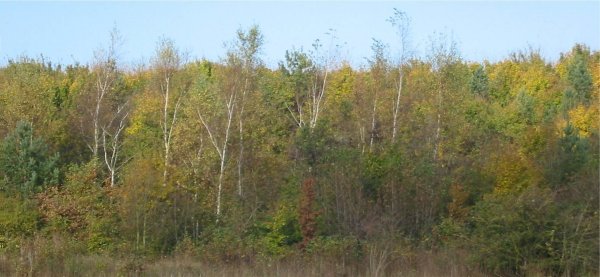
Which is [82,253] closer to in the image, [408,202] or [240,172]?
[408,202]

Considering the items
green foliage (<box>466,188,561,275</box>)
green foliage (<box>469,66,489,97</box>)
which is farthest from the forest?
green foliage (<box>469,66,489,97</box>)

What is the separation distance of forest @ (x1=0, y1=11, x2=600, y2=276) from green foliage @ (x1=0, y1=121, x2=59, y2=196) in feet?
0.25

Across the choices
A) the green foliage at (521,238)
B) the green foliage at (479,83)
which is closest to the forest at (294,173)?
the green foliage at (521,238)

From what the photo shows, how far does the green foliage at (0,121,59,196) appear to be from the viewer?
2942cm

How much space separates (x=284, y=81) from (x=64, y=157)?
11736mm

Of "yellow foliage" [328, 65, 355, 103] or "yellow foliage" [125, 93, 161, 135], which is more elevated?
"yellow foliage" [328, 65, 355, 103]

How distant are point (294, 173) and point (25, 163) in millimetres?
11146

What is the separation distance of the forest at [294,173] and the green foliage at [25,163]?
0.08m

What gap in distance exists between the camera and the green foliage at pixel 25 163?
29422mm

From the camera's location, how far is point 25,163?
29.9 meters

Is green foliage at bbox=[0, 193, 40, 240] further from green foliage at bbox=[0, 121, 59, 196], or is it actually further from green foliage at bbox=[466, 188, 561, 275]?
green foliage at bbox=[466, 188, 561, 275]

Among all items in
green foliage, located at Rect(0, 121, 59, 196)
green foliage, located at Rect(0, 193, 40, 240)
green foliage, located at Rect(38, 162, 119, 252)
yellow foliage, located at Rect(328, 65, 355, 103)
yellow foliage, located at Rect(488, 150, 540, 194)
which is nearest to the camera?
green foliage, located at Rect(38, 162, 119, 252)

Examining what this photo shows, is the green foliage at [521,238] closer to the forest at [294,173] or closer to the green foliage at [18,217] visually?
the forest at [294,173]

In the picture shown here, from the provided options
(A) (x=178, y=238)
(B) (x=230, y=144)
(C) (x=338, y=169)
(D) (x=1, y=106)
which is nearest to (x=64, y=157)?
(D) (x=1, y=106)
